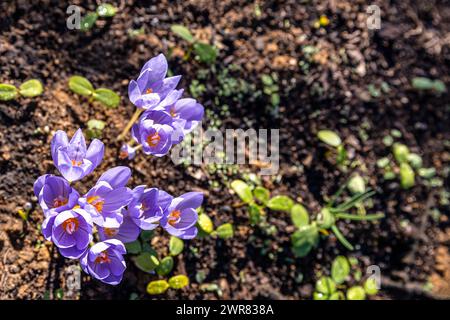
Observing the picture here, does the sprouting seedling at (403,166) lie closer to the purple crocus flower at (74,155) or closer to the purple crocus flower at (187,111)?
the purple crocus flower at (187,111)

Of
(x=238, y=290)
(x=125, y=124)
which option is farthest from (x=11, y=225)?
(x=238, y=290)

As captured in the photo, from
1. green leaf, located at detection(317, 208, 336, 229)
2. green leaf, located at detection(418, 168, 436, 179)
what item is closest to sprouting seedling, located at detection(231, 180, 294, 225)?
green leaf, located at detection(317, 208, 336, 229)

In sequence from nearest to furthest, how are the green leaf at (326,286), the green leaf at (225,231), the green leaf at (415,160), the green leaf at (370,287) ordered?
the green leaf at (225,231) → the green leaf at (326,286) → the green leaf at (370,287) → the green leaf at (415,160)

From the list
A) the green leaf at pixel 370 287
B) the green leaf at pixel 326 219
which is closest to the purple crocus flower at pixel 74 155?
the green leaf at pixel 326 219

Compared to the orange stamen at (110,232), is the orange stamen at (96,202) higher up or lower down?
higher up

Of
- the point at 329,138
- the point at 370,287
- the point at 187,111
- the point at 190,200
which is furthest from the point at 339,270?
the point at 187,111

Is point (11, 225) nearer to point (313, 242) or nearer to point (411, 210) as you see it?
point (313, 242)

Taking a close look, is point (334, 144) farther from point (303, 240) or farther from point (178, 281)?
point (178, 281)

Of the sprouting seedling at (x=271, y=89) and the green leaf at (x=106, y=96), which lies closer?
the green leaf at (x=106, y=96)
